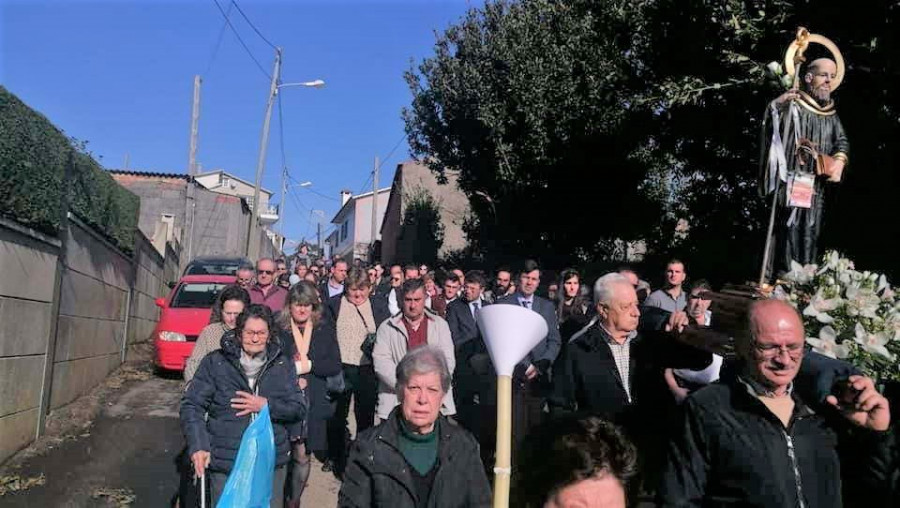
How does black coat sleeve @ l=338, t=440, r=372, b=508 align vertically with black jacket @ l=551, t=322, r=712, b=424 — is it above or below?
below

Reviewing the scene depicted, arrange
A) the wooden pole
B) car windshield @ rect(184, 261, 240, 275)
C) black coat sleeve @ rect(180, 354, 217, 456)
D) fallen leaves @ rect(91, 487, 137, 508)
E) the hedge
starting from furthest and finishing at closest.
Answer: car windshield @ rect(184, 261, 240, 275), the hedge, fallen leaves @ rect(91, 487, 137, 508), black coat sleeve @ rect(180, 354, 217, 456), the wooden pole

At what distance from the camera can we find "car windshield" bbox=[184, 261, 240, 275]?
15844 millimetres

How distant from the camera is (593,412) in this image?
283 cm

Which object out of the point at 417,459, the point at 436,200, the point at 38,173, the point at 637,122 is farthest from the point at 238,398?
the point at 436,200

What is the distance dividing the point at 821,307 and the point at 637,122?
12494mm

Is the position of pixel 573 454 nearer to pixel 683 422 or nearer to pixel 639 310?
pixel 683 422

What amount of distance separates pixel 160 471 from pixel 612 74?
11594 mm

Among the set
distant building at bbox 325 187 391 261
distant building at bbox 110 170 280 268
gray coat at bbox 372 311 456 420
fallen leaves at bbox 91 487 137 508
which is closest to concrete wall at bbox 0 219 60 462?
fallen leaves at bbox 91 487 137 508

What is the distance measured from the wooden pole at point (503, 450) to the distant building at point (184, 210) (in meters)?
19.0

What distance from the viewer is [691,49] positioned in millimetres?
12703

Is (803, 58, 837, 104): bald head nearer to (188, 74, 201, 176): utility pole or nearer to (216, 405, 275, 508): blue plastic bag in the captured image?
(216, 405, 275, 508): blue plastic bag

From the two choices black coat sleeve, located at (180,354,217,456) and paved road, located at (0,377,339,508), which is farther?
paved road, located at (0,377,339,508)

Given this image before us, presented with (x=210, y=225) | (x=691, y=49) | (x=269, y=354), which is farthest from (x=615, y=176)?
(x=210, y=225)

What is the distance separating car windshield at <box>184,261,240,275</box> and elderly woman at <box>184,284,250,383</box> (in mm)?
10178
